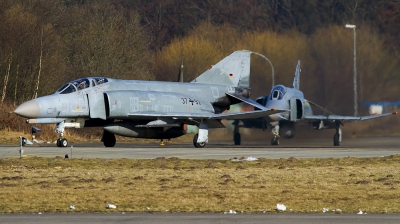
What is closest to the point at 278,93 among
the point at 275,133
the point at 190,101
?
the point at 275,133

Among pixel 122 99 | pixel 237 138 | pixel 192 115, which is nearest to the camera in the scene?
pixel 122 99

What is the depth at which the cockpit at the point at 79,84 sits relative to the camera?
27.4m

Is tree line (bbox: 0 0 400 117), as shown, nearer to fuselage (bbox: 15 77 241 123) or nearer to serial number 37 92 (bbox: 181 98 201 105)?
fuselage (bbox: 15 77 241 123)

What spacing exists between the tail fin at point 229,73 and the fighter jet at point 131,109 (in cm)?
116

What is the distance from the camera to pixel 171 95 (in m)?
29.6

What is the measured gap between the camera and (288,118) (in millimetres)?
35719

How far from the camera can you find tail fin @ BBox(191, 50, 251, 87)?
32.8 m

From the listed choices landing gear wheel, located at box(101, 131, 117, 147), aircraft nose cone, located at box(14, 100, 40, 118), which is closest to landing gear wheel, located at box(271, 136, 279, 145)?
landing gear wheel, located at box(101, 131, 117, 147)

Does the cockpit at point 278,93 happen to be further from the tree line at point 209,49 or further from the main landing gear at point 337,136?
the tree line at point 209,49

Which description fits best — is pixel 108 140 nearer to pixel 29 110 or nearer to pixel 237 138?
pixel 29 110

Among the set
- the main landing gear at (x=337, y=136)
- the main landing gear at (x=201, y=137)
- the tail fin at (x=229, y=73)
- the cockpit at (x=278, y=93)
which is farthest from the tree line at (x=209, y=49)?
the main landing gear at (x=201, y=137)

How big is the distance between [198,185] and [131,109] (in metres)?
12.4

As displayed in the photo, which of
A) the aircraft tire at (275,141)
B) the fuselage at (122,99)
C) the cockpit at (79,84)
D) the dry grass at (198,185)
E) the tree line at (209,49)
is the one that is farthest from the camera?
the tree line at (209,49)

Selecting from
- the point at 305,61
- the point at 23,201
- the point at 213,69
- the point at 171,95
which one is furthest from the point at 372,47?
the point at 23,201
